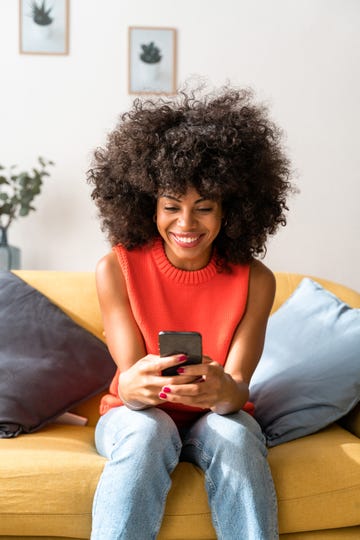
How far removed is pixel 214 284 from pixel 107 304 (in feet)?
0.88

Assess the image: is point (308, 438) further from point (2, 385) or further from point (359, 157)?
point (359, 157)

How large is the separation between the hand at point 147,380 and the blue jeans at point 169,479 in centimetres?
4

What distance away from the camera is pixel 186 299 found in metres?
1.90

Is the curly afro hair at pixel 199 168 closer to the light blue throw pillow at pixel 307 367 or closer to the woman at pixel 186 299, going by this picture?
the woman at pixel 186 299

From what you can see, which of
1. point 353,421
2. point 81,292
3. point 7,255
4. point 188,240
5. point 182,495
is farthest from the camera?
point 7,255

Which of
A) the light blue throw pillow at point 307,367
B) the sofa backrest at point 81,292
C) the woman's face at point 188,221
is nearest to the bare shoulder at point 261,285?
the woman's face at point 188,221

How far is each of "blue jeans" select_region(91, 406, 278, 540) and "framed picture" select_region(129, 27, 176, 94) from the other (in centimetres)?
→ 218

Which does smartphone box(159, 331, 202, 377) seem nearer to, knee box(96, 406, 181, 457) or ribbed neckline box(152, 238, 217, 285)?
knee box(96, 406, 181, 457)

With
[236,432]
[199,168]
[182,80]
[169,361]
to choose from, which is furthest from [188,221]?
[182,80]

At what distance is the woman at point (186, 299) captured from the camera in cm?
159

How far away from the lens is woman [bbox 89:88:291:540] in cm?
159

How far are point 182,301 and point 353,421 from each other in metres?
0.60

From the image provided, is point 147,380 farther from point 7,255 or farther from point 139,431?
point 7,255

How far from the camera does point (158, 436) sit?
1.63m
